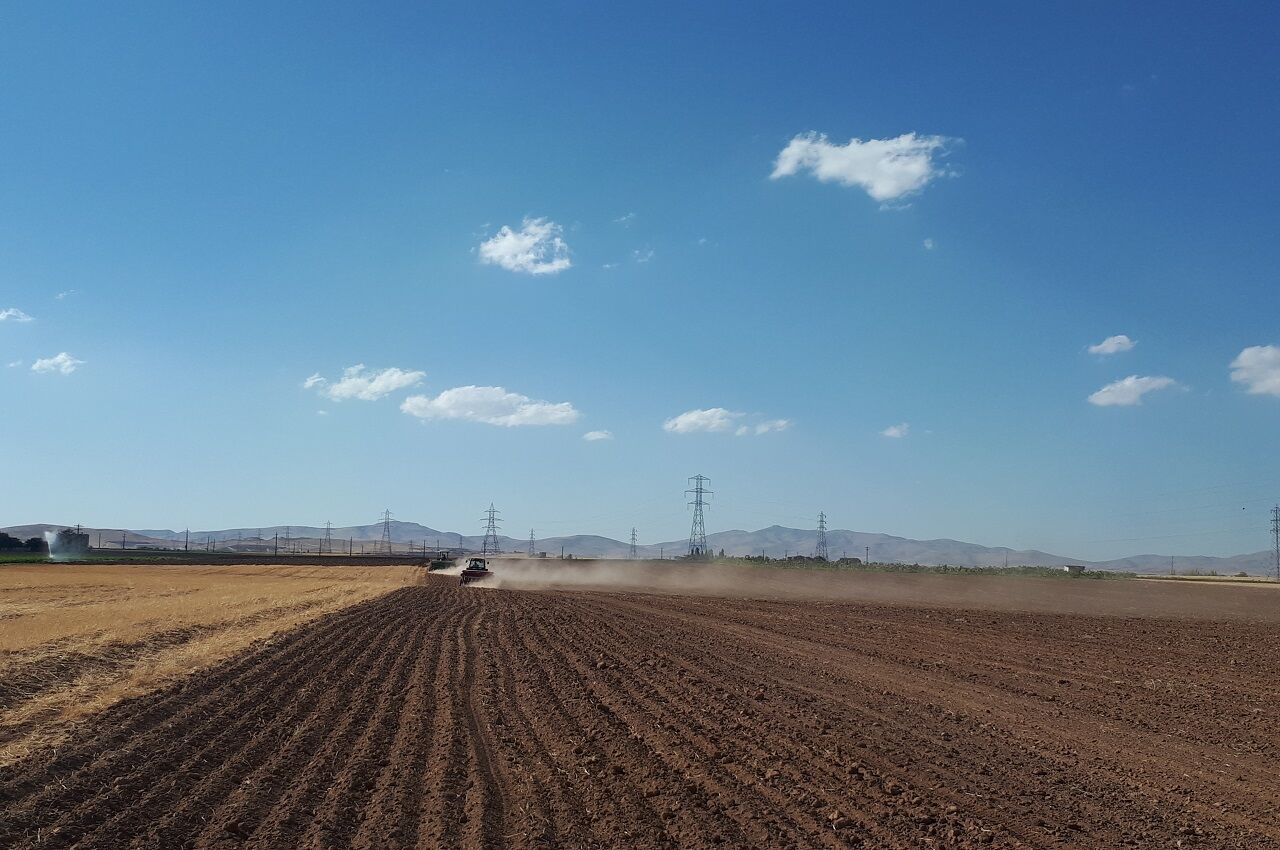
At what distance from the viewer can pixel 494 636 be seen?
24.3 metres

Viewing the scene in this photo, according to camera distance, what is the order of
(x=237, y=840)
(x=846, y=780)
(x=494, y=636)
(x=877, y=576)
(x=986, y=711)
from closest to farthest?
1. (x=237, y=840)
2. (x=846, y=780)
3. (x=986, y=711)
4. (x=494, y=636)
5. (x=877, y=576)

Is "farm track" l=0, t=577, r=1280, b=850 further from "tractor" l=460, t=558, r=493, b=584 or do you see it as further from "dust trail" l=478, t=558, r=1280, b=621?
"tractor" l=460, t=558, r=493, b=584

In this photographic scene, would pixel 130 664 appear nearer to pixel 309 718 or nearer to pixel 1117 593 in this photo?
pixel 309 718

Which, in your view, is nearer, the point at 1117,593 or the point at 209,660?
the point at 209,660

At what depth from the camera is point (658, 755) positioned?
428 inches

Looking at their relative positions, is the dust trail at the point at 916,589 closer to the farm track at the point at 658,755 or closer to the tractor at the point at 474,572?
the tractor at the point at 474,572

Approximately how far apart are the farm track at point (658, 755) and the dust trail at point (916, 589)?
26.8 m

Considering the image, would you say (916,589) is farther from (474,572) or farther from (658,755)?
(658,755)

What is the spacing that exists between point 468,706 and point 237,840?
6139mm

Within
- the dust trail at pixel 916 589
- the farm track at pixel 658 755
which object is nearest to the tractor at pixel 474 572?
the dust trail at pixel 916 589

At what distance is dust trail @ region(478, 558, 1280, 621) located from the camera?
151 ft

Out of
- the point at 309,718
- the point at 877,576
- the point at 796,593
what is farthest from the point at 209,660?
the point at 877,576

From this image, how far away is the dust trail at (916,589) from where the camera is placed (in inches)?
1815

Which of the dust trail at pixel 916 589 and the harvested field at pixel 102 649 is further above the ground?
the harvested field at pixel 102 649
